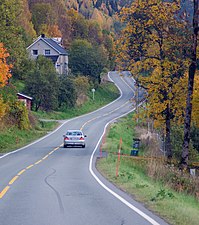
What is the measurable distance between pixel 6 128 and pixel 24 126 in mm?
3668

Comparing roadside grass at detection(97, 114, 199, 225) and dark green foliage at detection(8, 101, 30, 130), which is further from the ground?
dark green foliage at detection(8, 101, 30, 130)

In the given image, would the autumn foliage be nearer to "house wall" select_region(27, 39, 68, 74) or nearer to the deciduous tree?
the deciduous tree

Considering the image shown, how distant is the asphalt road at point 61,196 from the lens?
10.3 meters

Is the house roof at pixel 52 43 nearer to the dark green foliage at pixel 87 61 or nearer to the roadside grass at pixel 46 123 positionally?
the dark green foliage at pixel 87 61

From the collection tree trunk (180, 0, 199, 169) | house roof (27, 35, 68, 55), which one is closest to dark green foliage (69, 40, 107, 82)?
house roof (27, 35, 68, 55)

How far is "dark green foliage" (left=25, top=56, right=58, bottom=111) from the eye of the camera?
2549 inches

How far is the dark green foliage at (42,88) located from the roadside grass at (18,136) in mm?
9226

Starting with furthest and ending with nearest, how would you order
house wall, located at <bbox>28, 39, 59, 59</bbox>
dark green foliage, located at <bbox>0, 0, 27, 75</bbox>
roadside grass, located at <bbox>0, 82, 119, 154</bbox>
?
house wall, located at <bbox>28, 39, 59, 59</bbox>
roadside grass, located at <bbox>0, 82, 119, 154</bbox>
dark green foliage, located at <bbox>0, 0, 27, 75</bbox>

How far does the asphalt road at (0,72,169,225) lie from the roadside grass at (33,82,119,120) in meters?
36.1

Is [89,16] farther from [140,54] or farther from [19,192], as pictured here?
[19,192]

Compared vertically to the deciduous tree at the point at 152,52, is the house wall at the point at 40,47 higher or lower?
higher

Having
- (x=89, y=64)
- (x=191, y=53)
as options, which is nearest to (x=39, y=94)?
(x=89, y=64)

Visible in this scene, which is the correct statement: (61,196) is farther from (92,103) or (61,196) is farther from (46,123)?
(92,103)

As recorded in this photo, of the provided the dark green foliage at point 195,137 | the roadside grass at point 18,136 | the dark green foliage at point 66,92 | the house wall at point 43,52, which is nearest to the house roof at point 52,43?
the house wall at point 43,52
